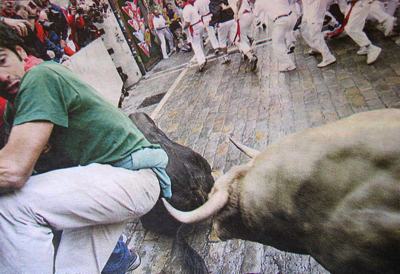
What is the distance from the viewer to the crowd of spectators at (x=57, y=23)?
227 cm

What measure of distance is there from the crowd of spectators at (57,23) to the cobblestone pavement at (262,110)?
2171mm

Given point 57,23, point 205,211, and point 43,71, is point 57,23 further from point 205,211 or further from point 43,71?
point 205,211

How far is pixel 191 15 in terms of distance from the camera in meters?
8.95

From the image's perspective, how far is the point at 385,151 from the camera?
1.15m

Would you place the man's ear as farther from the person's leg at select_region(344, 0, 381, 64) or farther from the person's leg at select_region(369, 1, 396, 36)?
the person's leg at select_region(369, 1, 396, 36)

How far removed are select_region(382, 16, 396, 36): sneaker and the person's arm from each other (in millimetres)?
6100

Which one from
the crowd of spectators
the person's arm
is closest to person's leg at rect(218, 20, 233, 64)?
the crowd of spectators

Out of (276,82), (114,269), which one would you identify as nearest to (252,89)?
(276,82)

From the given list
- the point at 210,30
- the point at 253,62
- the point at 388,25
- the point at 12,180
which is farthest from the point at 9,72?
the point at 210,30

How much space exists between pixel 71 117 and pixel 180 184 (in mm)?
1462

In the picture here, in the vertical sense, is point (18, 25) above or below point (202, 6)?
above

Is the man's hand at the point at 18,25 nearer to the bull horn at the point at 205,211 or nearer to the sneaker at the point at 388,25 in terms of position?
the bull horn at the point at 205,211

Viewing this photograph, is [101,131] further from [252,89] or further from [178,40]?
[178,40]

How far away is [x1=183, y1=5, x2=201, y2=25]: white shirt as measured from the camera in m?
8.88
